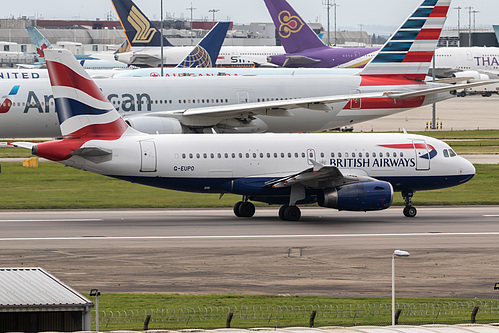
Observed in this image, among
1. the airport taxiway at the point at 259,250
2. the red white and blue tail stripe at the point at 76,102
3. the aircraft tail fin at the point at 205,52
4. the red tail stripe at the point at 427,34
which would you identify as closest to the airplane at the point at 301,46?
the aircraft tail fin at the point at 205,52

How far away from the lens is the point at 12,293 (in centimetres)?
1981

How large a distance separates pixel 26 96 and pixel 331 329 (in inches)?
1604

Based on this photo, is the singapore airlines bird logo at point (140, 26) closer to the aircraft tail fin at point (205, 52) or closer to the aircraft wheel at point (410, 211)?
the aircraft tail fin at point (205, 52)

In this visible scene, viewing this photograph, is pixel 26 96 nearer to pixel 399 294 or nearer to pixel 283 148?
pixel 283 148

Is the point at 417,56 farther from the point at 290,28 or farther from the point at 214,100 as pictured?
the point at 290,28

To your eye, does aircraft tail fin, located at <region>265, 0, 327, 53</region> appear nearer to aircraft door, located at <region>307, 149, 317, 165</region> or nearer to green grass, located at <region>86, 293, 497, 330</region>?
aircraft door, located at <region>307, 149, 317, 165</region>

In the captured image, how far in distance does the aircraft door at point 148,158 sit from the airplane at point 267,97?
44.1 feet

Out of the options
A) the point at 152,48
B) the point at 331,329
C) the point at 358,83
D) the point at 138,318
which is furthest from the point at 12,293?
the point at 152,48

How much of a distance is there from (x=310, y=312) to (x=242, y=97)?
3477 centimetres

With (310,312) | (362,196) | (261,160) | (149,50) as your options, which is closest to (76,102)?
(261,160)

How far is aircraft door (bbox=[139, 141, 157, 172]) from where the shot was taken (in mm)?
39469

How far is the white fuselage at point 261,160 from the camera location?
39594mm

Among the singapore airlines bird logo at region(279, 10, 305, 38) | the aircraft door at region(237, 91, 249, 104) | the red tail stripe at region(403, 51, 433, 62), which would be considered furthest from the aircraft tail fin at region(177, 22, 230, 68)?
the aircraft door at region(237, 91, 249, 104)

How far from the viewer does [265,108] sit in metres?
55.0
